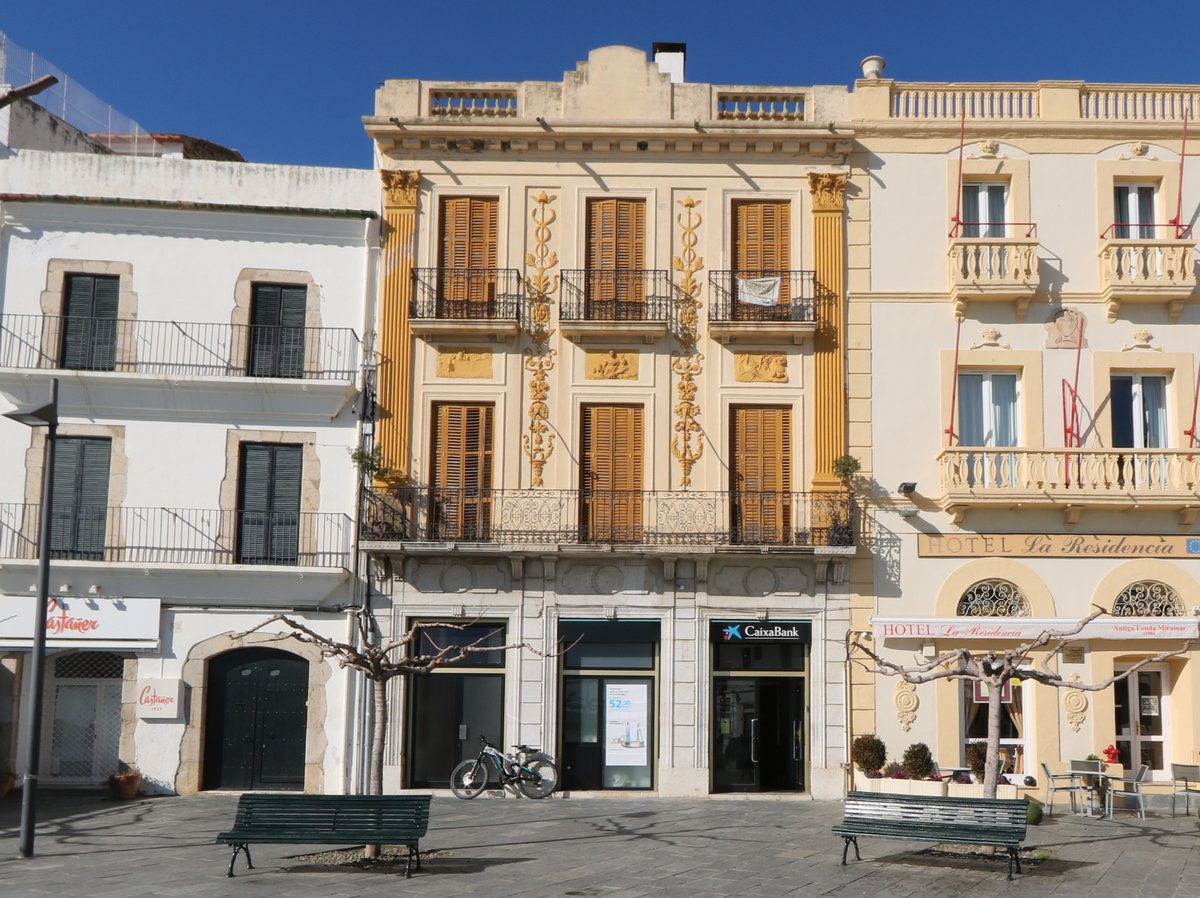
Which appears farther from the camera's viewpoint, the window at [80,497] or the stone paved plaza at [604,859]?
the window at [80,497]

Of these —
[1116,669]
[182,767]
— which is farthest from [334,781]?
[1116,669]

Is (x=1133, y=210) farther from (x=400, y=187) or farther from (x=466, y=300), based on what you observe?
(x=400, y=187)

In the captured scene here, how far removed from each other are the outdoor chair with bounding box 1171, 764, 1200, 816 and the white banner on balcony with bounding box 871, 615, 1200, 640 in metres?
A: 2.11

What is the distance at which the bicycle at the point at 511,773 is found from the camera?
20.4 metres

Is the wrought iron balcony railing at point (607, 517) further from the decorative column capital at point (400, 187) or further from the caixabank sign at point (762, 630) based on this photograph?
the decorative column capital at point (400, 187)

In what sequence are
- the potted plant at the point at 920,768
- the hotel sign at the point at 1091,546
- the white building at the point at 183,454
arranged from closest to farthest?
the potted plant at the point at 920,768, the white building at the point at 183,454, the hotel sign at the point at 1091,546

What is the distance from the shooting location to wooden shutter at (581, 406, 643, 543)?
21.4 meters

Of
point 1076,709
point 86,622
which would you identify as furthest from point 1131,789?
point 86,622

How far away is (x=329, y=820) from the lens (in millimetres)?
13078

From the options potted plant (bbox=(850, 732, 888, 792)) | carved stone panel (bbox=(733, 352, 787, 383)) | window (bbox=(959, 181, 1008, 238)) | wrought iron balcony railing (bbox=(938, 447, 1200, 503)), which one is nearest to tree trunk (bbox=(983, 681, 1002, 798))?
potted plant (bbox=(850, 732, 888, 792))

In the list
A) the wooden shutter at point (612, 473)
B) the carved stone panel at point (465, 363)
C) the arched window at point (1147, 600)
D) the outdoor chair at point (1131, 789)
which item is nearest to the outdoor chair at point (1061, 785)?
the outdoor chair at point (1131, 789)

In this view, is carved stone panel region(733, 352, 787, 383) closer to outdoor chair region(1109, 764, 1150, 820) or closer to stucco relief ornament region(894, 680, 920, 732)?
stucco relief ornament region(894, 680, 920, 732)

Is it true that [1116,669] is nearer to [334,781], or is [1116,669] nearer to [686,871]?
[686,871]

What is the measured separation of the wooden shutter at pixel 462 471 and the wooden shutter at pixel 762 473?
410 centimetres
